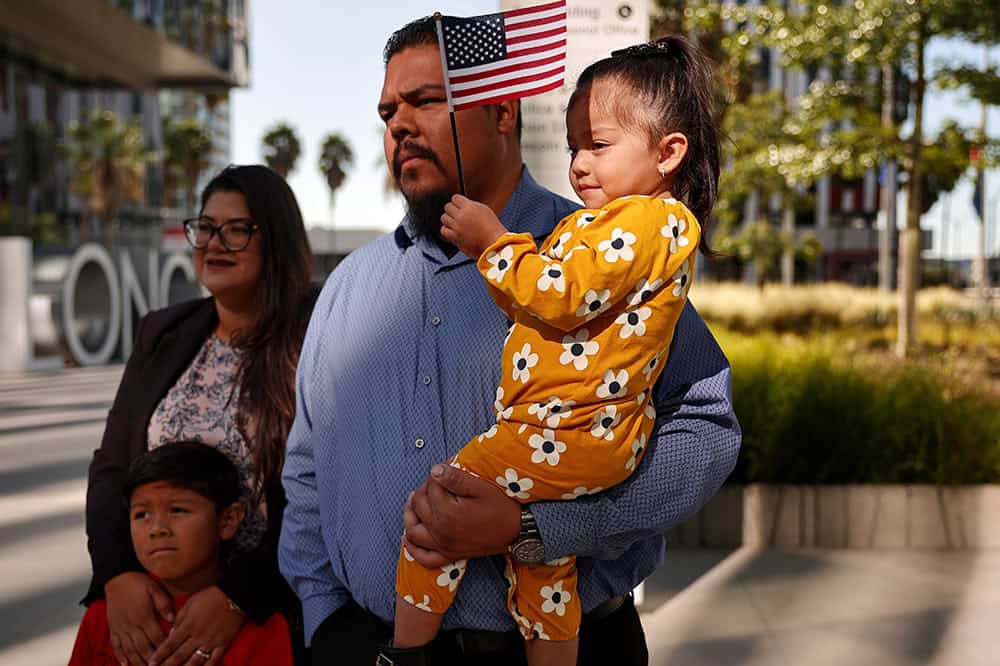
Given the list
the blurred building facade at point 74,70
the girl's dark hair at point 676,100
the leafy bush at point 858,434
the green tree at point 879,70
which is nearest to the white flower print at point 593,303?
the girl's dark hair at point 676,100

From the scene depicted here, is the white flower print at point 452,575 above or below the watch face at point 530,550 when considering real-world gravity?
below

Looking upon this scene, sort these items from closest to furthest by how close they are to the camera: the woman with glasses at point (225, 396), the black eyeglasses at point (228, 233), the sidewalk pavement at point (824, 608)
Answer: the woman with glasses at point (225, 396) → the black eyeglasses at point (228, 233) → the sidewalk pavement at point (824, 608)

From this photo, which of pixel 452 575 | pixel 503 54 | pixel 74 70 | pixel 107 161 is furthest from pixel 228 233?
pixel 107 161

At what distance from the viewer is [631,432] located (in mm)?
1841

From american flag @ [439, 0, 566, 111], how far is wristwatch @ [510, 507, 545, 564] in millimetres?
769

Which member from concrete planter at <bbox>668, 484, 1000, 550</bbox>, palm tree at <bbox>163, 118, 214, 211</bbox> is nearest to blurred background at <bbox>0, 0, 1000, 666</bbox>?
concrete planter at <bbox>668, 484, 1000, 550</bbox>

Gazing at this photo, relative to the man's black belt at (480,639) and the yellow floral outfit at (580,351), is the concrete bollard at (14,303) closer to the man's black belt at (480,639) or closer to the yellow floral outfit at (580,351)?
the man's black belt at (480,639)

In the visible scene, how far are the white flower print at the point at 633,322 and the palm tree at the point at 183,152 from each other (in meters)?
70.3

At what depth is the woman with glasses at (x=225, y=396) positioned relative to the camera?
104 inches

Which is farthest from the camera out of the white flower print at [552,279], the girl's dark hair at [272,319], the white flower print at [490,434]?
the girl's dark hair at [272,319]

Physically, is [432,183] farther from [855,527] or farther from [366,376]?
[855,527]

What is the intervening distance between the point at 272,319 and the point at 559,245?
50.5 inches

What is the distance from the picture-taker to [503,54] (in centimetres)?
209

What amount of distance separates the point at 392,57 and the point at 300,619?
1482mm
